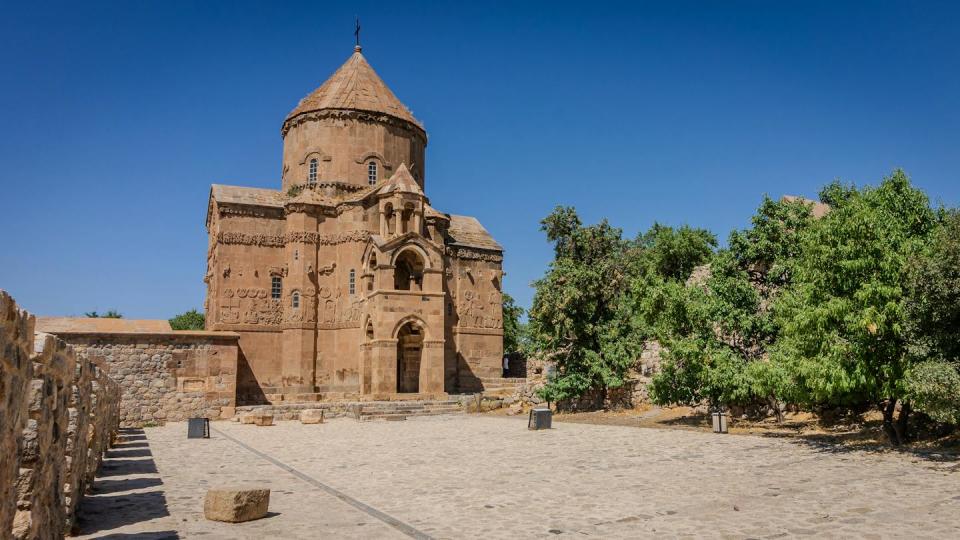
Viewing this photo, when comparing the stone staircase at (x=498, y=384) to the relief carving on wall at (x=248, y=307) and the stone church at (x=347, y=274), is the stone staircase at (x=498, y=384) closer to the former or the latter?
the stone church at (x=347, y=274)

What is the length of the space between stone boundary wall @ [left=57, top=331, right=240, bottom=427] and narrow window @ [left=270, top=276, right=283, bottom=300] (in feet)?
19.3

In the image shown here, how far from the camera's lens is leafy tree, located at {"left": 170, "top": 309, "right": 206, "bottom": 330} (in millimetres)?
64125

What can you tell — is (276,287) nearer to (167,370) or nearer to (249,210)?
(249,210)

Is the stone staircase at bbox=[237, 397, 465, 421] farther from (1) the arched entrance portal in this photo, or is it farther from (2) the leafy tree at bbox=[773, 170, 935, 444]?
(2) the leafy tree at bbox=[773, 170, 935, 444]

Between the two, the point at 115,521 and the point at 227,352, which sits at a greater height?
the point at 227,352

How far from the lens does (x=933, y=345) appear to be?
39.1 ft

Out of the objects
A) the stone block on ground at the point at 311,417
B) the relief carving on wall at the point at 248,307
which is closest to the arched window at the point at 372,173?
the relief carving on wall at the point at 248,307

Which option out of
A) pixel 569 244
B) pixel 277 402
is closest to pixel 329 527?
pixel 569 244

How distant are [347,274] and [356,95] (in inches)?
384

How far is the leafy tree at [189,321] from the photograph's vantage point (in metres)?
64.1

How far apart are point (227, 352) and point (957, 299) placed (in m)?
23.3

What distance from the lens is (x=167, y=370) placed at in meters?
25.2

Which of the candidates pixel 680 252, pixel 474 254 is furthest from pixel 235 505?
pixel 474 254

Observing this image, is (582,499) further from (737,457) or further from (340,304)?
(340,304)
